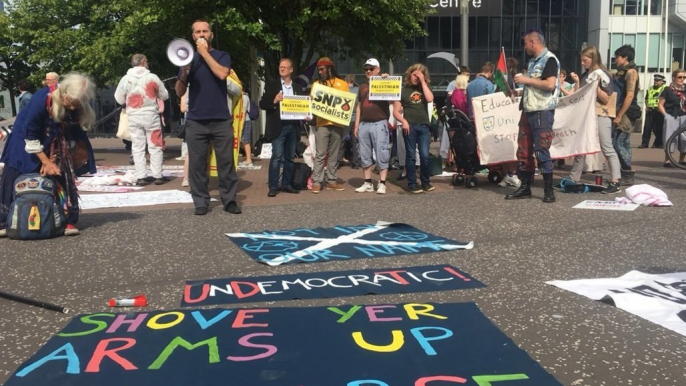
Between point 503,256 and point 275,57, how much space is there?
1029cm

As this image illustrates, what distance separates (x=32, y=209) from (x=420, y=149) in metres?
4.92

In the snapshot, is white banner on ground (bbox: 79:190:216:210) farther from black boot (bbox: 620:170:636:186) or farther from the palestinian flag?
black boot (bbox: 620:170:636:186)

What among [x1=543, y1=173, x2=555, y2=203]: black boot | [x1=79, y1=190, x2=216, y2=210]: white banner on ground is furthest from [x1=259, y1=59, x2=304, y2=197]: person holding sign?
[x1=543, y1=173, x2=555, y2=203]: black boot

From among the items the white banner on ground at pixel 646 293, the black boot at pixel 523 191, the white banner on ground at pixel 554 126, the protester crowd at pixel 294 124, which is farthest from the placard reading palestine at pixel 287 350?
the white banner on ground at pixel 554 126

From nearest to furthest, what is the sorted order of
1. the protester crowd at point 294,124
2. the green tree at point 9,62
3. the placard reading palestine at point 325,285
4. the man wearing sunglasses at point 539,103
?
the placard reading palestine at point 325,285 → the protester crowd at point 294,124 → the man wearing sunglasses at point 539,103 → the green tree at point 9,62

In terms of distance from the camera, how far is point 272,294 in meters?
4.20

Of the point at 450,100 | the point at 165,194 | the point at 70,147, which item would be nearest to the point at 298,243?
the point at 70,147

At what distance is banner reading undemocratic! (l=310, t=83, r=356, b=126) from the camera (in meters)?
9.04

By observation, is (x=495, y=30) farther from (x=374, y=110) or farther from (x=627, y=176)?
(x=374, y=110)

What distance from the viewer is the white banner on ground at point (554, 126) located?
8734mm

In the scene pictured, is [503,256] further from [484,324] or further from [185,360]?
[185,360]

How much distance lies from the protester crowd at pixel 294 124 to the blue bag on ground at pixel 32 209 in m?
0.10

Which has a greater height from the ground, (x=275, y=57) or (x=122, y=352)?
(x=275, y=57)

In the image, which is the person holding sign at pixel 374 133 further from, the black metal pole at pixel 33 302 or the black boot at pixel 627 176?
the black metal pole at pixel 33 302
